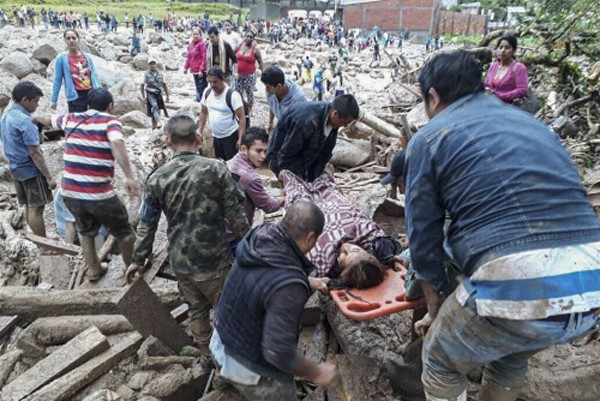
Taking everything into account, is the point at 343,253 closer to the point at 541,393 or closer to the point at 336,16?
the point at 541,393

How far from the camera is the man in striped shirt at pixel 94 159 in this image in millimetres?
4055

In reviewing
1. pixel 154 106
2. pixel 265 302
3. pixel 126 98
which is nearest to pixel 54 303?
pixel 265 302

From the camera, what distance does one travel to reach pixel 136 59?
22.2 m

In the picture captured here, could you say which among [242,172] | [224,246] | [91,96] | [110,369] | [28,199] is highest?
[91,96]

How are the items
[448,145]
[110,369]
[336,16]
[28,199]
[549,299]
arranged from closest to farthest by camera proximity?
[549,299] → [448,145] → [110,369] → [28,199] → [336,16]

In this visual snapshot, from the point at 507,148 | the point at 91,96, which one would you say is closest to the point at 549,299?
the point at 507,148

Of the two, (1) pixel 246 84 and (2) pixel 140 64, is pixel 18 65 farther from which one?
(1) pixel 246 84

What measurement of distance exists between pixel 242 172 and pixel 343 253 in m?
1.13

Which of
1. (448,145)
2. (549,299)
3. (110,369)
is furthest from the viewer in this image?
(110,369)

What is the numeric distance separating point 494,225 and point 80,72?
6.60 m

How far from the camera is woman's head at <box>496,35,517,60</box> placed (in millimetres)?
5754

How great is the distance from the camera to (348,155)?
26.0 feet

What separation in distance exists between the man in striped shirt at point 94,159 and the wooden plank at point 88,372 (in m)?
1.42

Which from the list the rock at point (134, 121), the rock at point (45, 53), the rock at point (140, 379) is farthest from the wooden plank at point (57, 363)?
the rock at point (45, 53)
